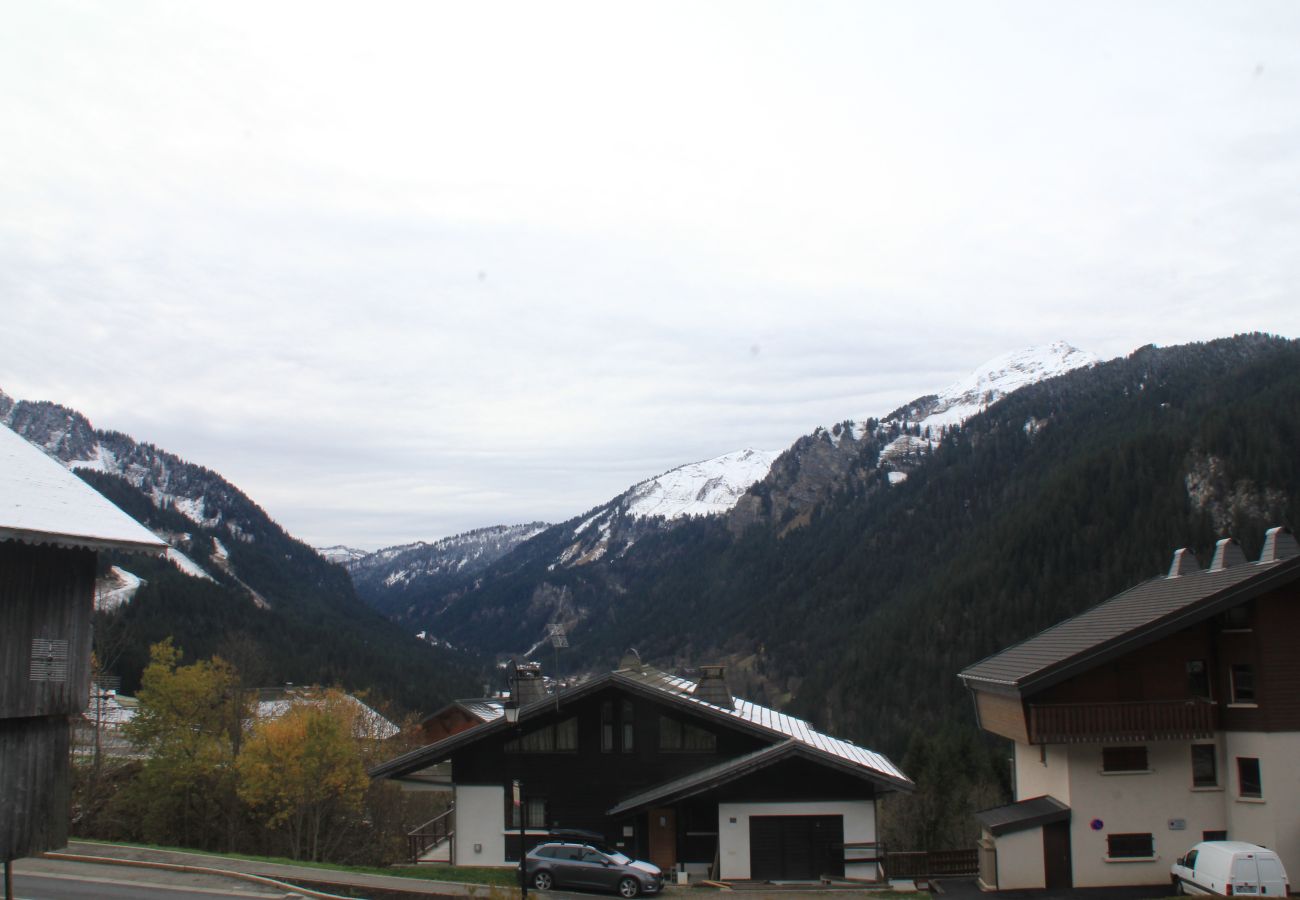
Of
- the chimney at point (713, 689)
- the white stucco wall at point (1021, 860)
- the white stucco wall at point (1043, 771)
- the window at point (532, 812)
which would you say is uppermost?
the chimney at point (713, 689)

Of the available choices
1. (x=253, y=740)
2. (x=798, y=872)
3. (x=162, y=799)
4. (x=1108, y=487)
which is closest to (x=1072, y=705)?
(x=798, y=872)

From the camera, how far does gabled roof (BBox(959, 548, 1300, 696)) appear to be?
30969 mm

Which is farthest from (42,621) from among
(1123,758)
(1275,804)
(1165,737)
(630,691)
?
(1275,804)

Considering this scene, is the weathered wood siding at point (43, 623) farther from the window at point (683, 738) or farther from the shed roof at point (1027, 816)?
the shed roof at point (1027, 816)

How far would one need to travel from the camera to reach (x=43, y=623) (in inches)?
788

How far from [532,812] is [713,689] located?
747 cm

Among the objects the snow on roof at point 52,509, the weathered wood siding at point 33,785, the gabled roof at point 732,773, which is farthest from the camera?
the gabled roof at point 732,773

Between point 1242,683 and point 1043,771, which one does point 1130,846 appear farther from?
point 1242,683

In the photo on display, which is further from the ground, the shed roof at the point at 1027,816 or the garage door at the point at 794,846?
the shed roof at the point at 1027,816

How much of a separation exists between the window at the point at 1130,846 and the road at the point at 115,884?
22.3 metres

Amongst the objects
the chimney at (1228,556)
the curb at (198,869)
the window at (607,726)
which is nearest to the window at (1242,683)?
the chimney at (1228,556)

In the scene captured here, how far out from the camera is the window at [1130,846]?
103 feet

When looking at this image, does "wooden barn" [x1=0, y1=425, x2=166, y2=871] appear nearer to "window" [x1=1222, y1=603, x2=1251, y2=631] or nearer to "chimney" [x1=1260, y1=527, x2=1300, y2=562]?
"window" [x1=1222, y1=603, x2=1251, y2=631]

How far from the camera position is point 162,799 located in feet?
157
